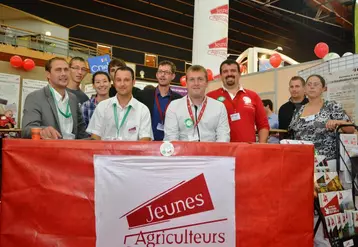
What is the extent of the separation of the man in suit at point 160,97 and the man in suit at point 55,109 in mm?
594

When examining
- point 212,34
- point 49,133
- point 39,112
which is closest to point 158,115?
point 39,112

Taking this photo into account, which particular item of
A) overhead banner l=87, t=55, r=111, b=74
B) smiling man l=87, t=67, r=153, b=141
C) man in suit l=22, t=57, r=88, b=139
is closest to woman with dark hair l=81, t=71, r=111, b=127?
man in suit l=22, t=57, r=88, b=139

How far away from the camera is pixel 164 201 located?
1695mm

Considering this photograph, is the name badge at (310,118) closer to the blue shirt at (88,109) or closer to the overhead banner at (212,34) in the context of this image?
the blue shirt at (88,109)

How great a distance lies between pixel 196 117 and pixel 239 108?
0.54 m

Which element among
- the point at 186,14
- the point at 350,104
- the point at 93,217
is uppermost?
the point at 186,14

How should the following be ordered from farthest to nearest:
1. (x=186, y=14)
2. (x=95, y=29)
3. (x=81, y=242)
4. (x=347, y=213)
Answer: (x=186, y=14)
(x=95, y=29)
(x=347, y=213)
(x=81, y=242)

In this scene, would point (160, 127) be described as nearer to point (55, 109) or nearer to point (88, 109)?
point (88, 109)

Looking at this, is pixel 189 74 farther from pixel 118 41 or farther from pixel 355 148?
pixel 118 41

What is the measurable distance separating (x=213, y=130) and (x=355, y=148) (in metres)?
1.16

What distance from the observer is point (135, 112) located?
2412mm

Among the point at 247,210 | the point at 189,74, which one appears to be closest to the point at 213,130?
the point at 189,74

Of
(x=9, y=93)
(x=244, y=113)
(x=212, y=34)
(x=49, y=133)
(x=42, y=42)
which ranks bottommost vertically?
(x=49, y=133)

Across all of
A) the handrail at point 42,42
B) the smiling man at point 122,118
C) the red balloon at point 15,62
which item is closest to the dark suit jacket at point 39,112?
Result: the smiling man at point 122,118
